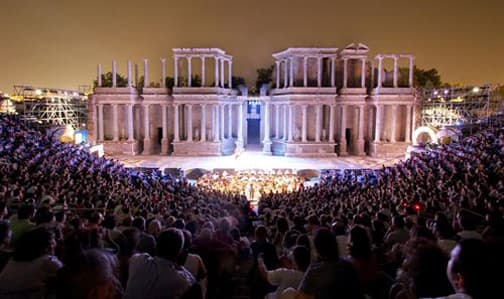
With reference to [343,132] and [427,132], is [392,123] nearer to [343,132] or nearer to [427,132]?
[343,132]

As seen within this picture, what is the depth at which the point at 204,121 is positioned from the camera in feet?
160

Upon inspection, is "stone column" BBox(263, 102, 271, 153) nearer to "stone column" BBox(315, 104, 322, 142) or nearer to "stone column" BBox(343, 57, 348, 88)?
"stone column" BBox(315, 104, 322, 142)

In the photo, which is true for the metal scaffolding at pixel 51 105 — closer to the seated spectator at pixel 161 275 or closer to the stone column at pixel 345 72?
the stone column at pixel 345 72

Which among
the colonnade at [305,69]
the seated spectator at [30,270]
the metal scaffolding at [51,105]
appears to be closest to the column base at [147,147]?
the metal scaffolding at [51,105]

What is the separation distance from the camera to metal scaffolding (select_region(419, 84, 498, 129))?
40781 millimetres

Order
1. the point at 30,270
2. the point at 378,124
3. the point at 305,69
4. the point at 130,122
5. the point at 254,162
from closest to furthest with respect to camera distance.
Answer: the point at 30,270
the point at 254,162
the point at 378,124
the point at 130,122
the point at 305,69

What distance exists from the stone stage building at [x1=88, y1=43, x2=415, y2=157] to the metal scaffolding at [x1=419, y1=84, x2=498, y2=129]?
9.47ft

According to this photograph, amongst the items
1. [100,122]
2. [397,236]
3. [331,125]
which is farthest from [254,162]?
[397,236]

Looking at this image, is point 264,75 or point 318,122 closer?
point 318,122

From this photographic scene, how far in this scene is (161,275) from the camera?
4.40 metres

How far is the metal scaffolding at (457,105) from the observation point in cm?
4078

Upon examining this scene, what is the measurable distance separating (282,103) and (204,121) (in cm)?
891

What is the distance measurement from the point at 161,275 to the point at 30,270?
4.68 feet

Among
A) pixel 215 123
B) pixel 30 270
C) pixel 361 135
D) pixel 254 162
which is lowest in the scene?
pixel 254 162
